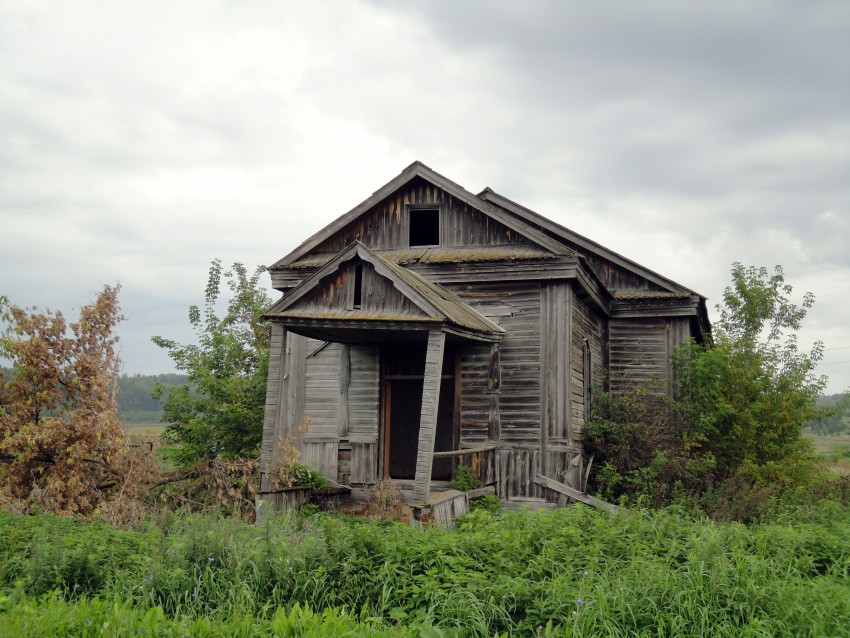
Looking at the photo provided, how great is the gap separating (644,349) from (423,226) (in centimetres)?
592

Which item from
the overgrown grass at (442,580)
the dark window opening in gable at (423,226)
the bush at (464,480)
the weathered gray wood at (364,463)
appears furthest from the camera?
the dark window opening in gable at (423,226)

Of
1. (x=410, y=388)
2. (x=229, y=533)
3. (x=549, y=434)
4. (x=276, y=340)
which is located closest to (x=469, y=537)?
(x=229, y=533)

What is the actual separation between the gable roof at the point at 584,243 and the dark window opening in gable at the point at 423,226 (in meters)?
1.68

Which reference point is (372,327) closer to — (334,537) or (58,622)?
(334,537)

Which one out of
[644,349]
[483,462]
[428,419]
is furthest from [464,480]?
[644,349]

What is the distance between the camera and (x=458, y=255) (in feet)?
48.4

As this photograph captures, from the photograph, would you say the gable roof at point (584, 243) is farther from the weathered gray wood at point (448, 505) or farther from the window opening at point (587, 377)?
the weathered gray wood at point (448, 505)

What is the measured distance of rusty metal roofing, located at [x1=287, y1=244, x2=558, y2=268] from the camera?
14.1 metres

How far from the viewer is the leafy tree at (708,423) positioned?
14.9 meters

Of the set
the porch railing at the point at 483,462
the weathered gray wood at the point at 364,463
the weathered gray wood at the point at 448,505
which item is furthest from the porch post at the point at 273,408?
the porch railing at the point at 483,462

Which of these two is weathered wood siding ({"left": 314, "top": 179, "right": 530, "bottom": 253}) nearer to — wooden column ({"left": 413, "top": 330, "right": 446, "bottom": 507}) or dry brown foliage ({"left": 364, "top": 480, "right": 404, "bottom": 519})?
wooden column ({"left": 413, "top": 330, "right": 446, "bottom": 507})

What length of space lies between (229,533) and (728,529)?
5.21 meters

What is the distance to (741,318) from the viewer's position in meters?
22.0

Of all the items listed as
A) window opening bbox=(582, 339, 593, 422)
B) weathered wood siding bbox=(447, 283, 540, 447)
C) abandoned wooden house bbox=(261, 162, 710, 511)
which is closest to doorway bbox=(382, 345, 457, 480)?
abandoned wooden house bbox=(261, 162, 710, 511)
